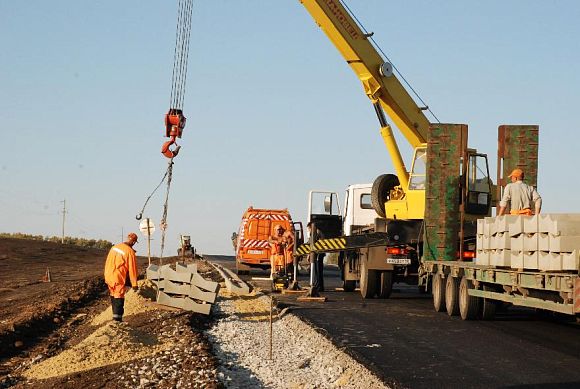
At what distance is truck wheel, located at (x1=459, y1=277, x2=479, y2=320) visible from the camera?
1733cm

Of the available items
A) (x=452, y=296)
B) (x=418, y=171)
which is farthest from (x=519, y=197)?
(x=418, y=171)

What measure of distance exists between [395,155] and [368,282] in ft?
11.9

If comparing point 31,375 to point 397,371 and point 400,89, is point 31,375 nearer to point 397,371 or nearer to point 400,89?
point 397,371

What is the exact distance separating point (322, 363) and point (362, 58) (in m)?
14.2

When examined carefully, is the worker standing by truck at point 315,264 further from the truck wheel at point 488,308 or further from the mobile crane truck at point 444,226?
the truck wheel at point 488,308

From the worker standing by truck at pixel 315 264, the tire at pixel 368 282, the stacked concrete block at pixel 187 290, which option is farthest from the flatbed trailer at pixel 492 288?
the stacked concrete block at pixel 187 290

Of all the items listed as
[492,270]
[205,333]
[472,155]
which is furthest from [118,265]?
[472,155]

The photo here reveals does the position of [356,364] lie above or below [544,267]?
below

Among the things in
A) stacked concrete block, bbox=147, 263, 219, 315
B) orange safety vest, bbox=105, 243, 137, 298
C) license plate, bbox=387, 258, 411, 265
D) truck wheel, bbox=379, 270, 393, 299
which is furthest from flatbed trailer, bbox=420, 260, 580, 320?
orange safety vest, bbox=105, 243, 137, 298

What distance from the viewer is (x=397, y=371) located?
1135cm

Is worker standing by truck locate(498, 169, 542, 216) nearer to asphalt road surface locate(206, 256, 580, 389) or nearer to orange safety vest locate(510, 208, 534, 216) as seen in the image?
orange safety vest locate(510, 208, 534, 216)

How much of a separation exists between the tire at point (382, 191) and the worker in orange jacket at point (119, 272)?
9.72m

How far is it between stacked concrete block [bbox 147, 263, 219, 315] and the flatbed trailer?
4.64m

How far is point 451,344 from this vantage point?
13898mm
